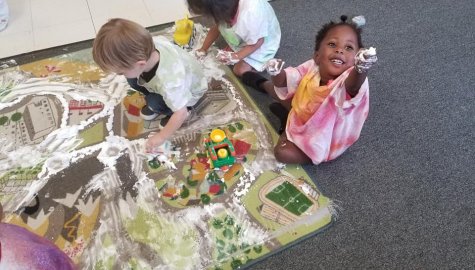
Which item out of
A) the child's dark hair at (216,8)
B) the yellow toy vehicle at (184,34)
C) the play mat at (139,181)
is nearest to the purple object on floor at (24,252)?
the play mat at (139,181)

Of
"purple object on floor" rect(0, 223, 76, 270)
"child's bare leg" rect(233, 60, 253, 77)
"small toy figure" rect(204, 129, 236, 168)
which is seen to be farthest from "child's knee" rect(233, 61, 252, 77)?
"purple object on floor" rect(0, 223, 76, 270)

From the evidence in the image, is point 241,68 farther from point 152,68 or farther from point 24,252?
point 24,252

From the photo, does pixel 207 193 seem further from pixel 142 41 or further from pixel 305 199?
pixel 142 41

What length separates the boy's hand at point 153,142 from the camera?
110 centimetres

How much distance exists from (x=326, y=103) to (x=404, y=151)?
349 millimetres

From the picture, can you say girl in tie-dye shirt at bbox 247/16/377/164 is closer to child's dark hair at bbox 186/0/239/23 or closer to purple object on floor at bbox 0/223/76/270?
child's dark hair at bbox 186/0/239/23

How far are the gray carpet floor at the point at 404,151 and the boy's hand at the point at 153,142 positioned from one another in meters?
0.39

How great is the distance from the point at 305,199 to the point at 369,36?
0.83m

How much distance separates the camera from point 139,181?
1.07m

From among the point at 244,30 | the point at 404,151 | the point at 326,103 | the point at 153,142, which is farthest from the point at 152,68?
the point at 404,151

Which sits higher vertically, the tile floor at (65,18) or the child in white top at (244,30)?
the child in white top at (244,30)

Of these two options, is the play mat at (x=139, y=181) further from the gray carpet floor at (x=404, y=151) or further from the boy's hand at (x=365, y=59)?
the boy's hand at (x=365, y=59)

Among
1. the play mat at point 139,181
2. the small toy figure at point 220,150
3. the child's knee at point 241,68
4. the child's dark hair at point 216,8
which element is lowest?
the play mat at point 139,181

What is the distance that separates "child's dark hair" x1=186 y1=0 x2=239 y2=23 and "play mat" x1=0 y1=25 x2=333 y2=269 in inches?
10.4
